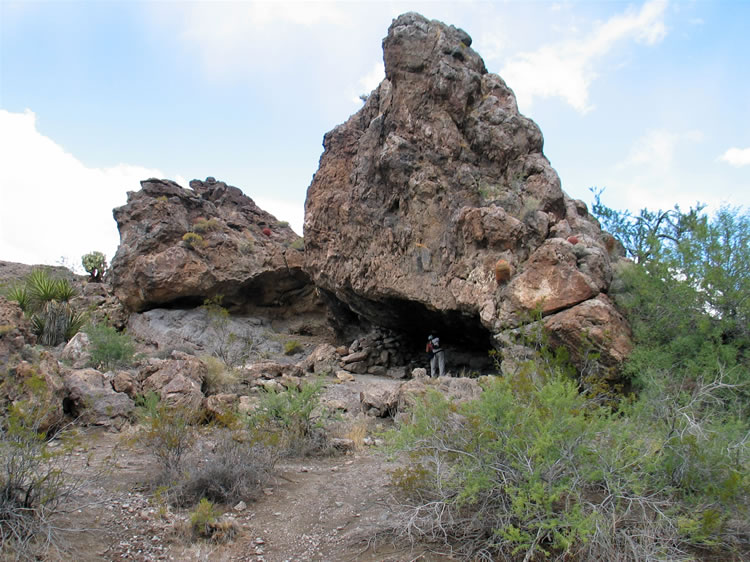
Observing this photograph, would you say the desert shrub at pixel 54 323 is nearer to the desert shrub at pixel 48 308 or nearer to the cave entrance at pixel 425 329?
the desert shrub at pixel 48 308

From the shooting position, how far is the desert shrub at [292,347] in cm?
1683

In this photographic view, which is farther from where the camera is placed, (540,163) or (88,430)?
(540,163)

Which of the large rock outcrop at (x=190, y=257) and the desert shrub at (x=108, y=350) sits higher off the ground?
the large rock outcrop at (x=190, y=257)

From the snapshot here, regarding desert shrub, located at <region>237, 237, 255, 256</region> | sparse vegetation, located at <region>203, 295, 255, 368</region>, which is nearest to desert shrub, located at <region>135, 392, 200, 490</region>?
sparse vegetation, located at <region>203, 295, 255, 368</region>

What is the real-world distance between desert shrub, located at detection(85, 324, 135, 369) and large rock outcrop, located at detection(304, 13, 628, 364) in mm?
5848

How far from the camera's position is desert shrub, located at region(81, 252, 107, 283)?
74.7 feet

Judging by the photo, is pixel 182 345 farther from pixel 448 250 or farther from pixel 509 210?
pixel 509 210

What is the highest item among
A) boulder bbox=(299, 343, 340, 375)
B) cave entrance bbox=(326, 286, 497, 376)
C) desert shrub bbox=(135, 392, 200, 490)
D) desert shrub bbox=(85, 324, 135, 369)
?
cave entrance bbox=(326, 286, 497, 376)

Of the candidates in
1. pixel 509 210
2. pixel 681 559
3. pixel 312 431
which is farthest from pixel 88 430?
pixel 509 210

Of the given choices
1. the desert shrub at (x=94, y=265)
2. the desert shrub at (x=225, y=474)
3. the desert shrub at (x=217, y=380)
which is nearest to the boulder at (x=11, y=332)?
the desert shrub at (x=217, y=380)

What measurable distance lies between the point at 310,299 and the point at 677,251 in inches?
540

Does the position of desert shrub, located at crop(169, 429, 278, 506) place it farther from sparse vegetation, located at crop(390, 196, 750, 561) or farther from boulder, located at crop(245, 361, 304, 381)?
boulder, located at crop(245, 361, 304, 381)

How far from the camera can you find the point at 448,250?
11969 millimetres

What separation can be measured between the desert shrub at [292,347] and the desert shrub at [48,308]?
6.26 meters
